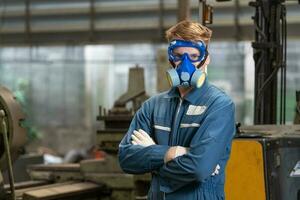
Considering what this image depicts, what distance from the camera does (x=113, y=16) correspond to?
6.57 meters

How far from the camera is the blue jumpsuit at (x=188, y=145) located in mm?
1742

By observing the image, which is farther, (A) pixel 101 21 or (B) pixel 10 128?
(A) pixel 101 21

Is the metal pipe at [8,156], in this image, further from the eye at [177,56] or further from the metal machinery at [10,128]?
the eye at [177,56]

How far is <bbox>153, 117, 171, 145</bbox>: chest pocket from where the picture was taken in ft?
6.13

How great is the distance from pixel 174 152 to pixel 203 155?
96mm

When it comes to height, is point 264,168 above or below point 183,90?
below

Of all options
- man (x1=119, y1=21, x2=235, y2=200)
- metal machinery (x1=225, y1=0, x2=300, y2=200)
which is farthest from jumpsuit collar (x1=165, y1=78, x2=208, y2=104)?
metal machinery (x1=225, y1=0, x2=300, y2=200)

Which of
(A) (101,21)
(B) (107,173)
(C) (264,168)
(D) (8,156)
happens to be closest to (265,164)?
(C) (264,168)

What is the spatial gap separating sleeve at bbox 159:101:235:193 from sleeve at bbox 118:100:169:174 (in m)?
0.04

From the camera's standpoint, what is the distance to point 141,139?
186 centimetres

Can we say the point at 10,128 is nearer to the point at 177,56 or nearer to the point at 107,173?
the point at 107,173

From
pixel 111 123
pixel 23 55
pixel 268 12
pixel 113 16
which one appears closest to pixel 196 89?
pixel 268 12

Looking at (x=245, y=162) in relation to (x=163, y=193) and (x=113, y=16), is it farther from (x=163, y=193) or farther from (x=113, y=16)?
(x=113, y=16)

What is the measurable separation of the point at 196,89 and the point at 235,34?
4318 millimetres
